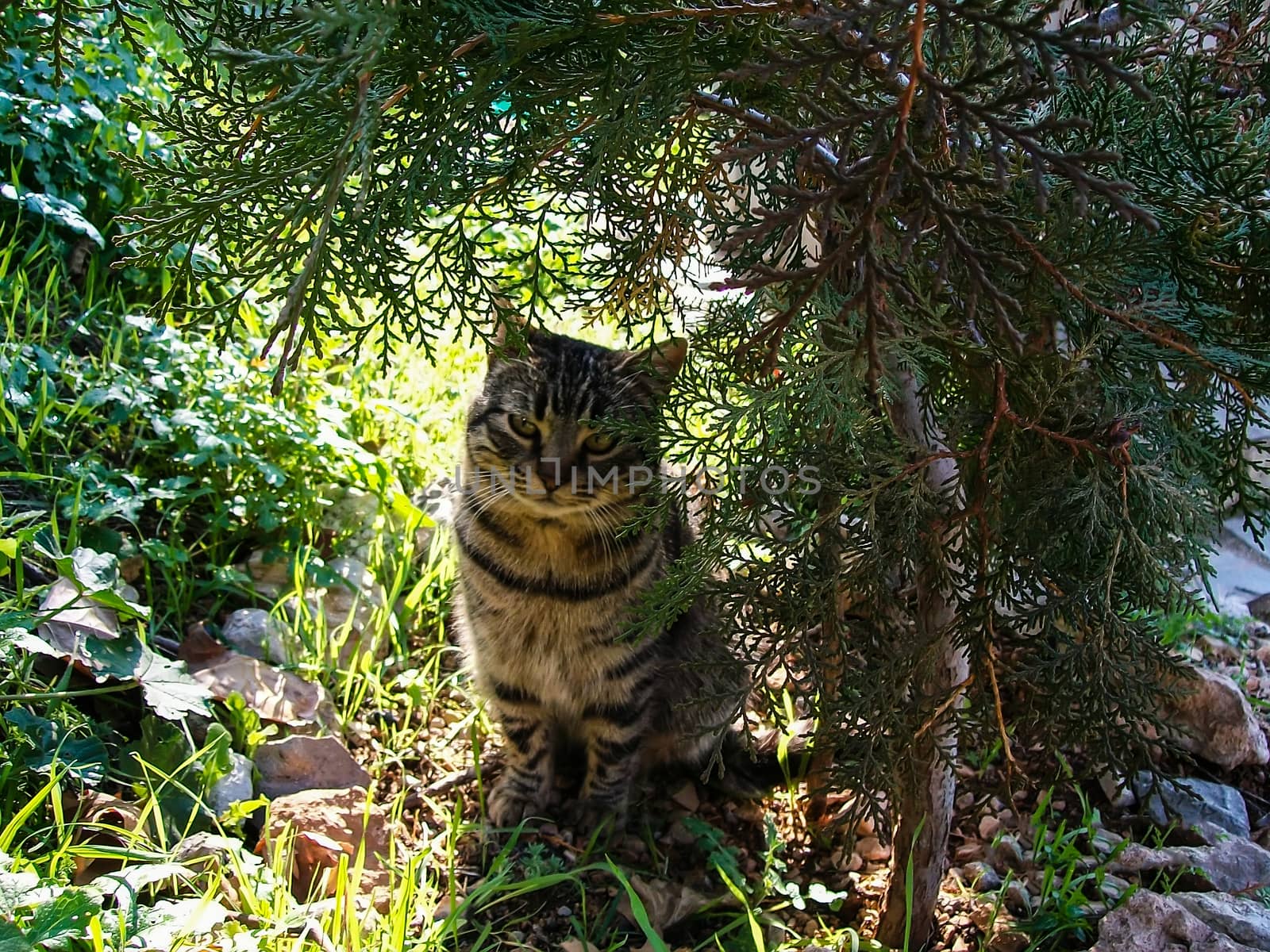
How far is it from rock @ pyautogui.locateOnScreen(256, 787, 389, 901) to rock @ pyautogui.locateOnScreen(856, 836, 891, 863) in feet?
3.70

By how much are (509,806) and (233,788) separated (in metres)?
0.67

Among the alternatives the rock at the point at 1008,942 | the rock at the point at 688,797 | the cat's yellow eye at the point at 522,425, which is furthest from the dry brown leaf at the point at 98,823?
the rock at the point at 1008,942

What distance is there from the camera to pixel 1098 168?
162cm

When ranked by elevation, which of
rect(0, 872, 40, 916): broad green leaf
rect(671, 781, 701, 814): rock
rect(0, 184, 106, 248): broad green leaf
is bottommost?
rect(671, 781, 701, 814): rock

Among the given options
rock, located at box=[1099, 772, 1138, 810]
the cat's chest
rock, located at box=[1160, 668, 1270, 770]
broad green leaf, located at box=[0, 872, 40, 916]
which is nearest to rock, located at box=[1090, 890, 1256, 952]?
rock, located at box=[1099, 772, 1138, 810]

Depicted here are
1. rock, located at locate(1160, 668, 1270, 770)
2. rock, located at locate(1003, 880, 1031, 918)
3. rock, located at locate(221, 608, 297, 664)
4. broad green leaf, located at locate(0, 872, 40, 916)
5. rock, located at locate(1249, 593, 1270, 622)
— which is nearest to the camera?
broad green leaf, located at locate(0, 872, 40, 916)

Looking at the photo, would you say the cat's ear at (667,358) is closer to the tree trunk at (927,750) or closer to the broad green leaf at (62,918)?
the tree trunk at (927,750)

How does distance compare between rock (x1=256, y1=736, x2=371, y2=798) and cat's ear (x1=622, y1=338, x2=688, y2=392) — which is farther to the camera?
rock (x1=256, y1=736, x2=371, y2=798)

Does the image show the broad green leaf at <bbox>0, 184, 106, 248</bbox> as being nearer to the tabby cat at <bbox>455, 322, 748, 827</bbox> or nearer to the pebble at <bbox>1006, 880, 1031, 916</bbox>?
the tabby cat at <bbox>455, 322, 748, 827</bbox>

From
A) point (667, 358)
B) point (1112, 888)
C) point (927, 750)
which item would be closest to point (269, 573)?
point (667, 358)

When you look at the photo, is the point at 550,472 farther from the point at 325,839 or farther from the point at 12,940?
the point at 12,940

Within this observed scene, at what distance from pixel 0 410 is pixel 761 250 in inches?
80.3

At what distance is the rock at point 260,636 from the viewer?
110 inches

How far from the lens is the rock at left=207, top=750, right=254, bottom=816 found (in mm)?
2250
